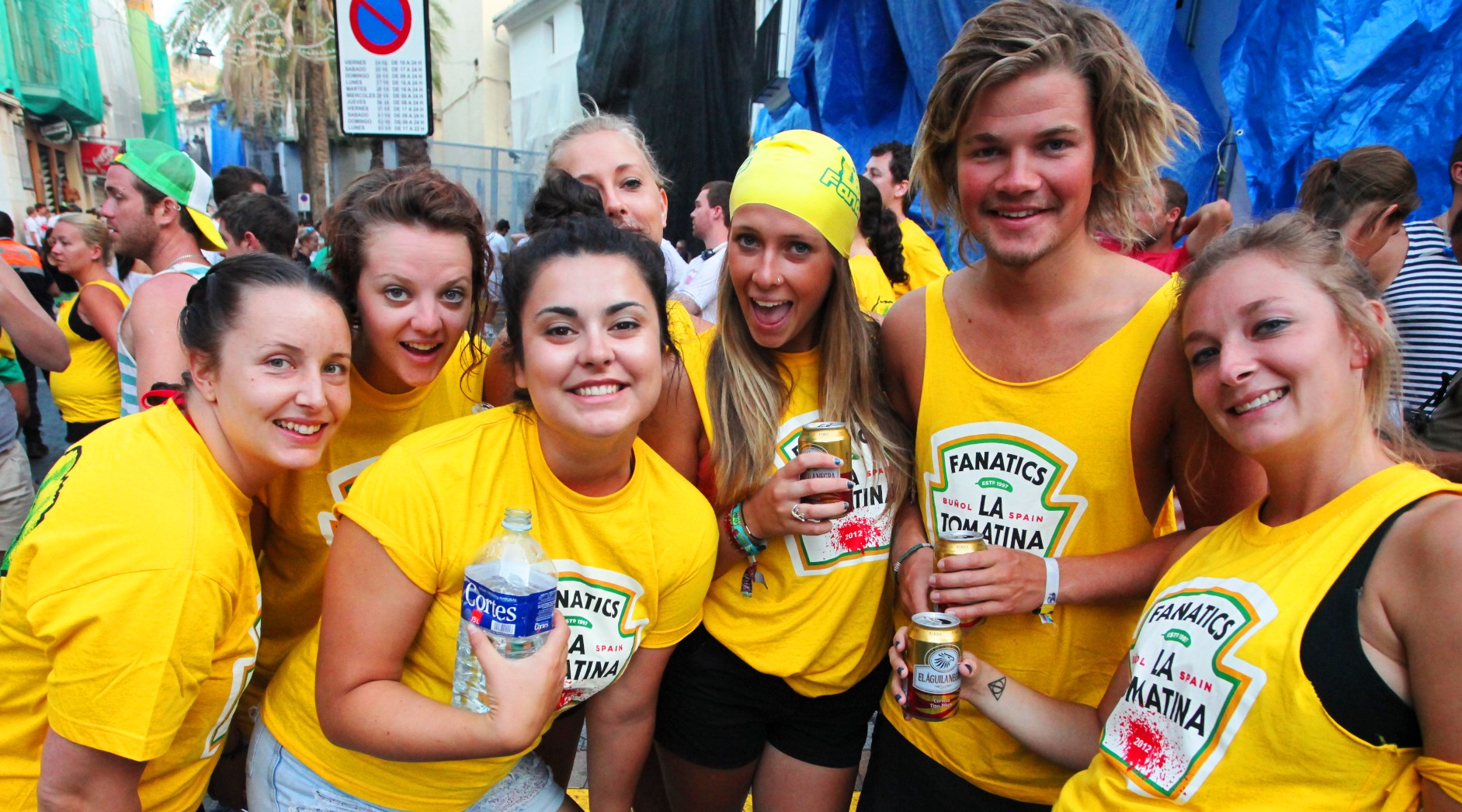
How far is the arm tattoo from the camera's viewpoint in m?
2.00

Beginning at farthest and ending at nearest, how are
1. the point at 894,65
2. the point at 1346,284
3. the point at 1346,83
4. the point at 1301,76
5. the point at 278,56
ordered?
the point at 278,56, the point at 894,65, the point at 1301,76, the point at 1346,83, the point at 1346,284

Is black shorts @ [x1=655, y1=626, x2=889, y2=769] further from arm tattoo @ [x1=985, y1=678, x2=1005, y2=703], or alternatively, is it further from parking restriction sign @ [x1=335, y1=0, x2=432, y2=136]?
parking restriction sign @ [x1=335, y1=0, x2=432, y2=136]

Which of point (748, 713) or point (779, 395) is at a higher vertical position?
point (779, 395)

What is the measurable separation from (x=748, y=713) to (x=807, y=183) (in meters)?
1.57

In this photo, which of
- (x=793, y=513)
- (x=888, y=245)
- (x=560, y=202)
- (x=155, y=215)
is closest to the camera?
(x=793, y=513)

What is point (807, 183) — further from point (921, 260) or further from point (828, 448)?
point (921, 260)

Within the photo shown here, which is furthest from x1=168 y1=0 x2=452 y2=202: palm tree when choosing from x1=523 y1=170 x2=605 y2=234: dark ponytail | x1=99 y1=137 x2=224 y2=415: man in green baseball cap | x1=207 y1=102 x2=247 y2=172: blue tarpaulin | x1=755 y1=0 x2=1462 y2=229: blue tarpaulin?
x1=523 y1=170 x2=605 y2=234: dark ponytail

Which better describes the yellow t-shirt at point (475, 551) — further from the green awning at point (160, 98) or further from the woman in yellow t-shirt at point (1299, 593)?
the green awning at point (160, 98)

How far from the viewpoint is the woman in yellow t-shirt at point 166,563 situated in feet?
5.20

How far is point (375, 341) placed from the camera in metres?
2.19

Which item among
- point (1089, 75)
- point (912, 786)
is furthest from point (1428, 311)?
point (912, 786)

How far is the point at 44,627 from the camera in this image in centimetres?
158

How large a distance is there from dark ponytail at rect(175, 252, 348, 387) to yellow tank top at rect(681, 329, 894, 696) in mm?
1070

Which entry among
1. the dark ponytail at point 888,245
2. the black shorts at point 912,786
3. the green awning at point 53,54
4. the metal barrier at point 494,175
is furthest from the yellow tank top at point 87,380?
the green awning at point 53,54
